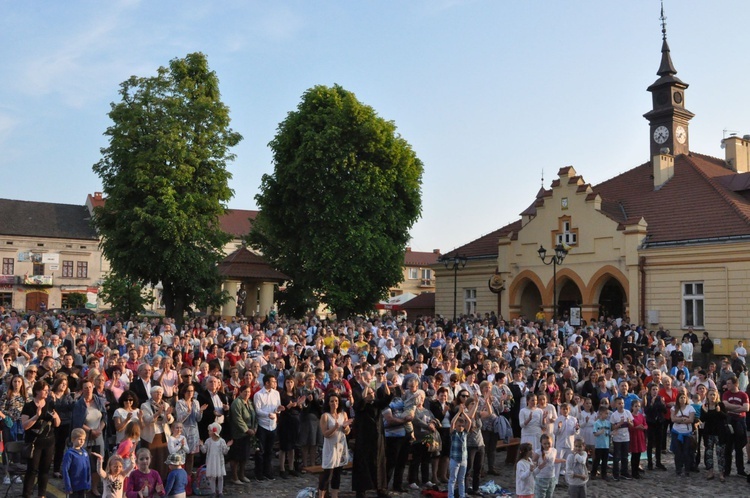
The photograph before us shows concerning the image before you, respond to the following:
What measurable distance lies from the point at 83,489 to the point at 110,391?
2683 millimetres

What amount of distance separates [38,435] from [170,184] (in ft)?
76.0

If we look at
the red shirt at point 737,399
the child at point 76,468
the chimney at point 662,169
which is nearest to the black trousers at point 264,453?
the child at point 76,468

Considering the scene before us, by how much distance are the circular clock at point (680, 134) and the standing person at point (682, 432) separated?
27269 millimetres

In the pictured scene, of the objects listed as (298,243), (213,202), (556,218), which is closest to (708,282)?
(556,218)

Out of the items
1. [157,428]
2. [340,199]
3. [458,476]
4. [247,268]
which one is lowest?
[458,476]

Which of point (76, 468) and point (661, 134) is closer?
point (76, 468)

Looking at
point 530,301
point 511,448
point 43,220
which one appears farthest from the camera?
point 43,220

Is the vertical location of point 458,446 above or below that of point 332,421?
below

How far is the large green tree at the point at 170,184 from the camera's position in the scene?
3162 centimetres

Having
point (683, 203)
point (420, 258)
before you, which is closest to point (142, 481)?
point (683, 203)

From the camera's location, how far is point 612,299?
3409 cm

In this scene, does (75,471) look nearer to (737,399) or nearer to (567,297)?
(737,399)

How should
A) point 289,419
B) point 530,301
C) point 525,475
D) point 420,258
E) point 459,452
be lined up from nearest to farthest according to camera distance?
point 525,475 < point 459,452 < point 289,419 < point 530,301 < point 420,258

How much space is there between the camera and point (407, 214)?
35906 mm
